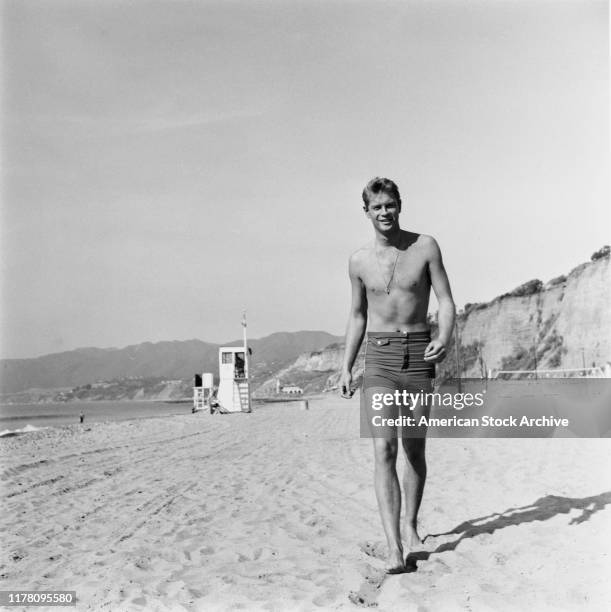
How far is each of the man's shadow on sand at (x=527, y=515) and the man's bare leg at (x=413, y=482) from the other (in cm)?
16

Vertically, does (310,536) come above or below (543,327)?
below

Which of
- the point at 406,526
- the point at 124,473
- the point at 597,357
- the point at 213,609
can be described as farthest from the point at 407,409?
the point at 597,357

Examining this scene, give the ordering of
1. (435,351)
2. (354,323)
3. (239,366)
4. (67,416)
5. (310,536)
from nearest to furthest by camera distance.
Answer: (435,351), (354,323), (310,536), (239,366), (67,416)

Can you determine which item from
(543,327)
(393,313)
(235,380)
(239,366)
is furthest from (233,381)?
(543,327)

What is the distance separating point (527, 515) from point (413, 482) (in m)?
1.19

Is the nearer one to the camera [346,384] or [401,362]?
[401,362]

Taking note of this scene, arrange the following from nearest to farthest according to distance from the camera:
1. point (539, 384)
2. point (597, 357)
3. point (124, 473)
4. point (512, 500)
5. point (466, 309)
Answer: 1. point (512, 500)
2. point (124, 473)
3. point (539, 384)
4. point (597, 357)
5. point (466, 309)

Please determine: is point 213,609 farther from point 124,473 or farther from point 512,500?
point 124,473

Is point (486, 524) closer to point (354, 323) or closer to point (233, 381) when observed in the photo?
point (354, 323)

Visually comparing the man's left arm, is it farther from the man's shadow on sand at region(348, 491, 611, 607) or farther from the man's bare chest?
the man's shadow on sand at region(348, 491, 611, 607)

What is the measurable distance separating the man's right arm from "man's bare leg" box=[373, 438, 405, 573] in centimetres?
38

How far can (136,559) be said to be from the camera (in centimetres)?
394

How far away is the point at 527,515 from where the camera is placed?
15.3 feet

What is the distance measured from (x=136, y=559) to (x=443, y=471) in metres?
3.91
